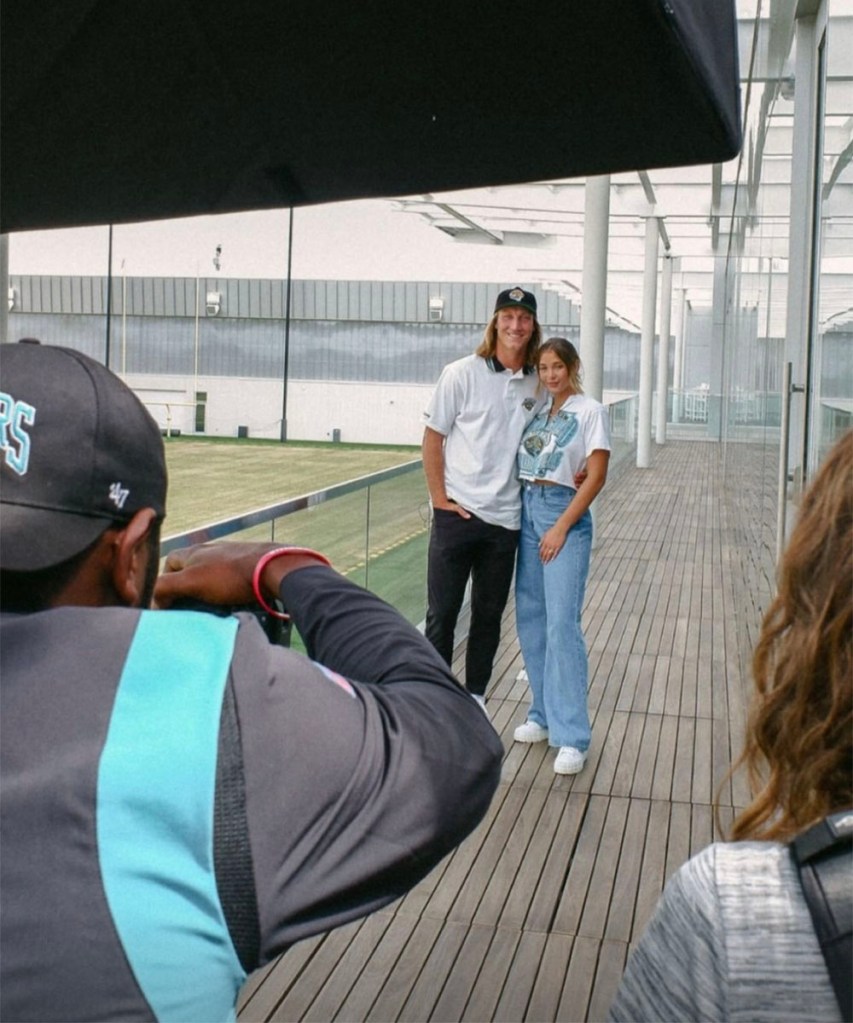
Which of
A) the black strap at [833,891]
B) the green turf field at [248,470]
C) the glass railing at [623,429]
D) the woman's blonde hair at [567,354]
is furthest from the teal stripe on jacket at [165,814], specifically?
the green turf field at [248,470]

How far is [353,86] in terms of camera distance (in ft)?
6.61

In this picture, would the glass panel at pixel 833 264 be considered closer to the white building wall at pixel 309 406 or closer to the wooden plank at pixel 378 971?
the wooden plank at pixel 378 971

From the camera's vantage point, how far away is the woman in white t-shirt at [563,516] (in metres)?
4.38

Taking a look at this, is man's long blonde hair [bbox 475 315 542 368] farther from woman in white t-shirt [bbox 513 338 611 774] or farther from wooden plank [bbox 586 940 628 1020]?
wooden plank [bbox 586 940 628 1020]

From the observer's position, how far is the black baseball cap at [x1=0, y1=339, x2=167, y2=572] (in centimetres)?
92

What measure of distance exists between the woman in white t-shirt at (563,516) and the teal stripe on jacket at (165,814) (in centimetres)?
349

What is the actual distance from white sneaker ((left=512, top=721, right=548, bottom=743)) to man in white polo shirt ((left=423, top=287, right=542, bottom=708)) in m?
0.49

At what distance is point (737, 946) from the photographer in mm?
809

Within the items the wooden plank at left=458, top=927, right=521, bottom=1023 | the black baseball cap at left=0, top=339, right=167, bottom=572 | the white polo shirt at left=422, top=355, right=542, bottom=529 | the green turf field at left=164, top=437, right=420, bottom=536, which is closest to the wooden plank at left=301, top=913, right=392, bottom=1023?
the wooden plank at left=458, top=927, right=521, bottom=1023

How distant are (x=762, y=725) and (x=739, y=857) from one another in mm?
161

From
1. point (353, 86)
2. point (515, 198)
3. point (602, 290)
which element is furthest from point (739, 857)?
point (515, 198)

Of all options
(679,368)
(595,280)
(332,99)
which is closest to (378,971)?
(332,99)

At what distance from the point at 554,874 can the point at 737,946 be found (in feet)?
9.18

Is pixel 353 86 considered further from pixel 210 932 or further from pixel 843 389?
pixel 210 932
